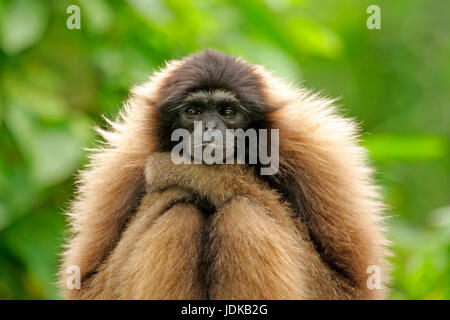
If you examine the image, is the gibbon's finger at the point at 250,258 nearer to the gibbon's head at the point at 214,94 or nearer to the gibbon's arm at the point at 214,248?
the gibbon's arm at the point at 214,248

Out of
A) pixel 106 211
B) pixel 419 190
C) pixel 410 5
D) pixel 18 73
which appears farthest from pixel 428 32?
pixel 106 211

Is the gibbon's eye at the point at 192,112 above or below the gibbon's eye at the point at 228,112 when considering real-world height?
above

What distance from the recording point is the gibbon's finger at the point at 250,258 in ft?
14.8

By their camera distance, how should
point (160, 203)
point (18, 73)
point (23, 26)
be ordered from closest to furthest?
point (160, 203) < point (23, 26) < point (18, 73)

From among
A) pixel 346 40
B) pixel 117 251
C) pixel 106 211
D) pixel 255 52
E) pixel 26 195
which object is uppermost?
pixel 346 40

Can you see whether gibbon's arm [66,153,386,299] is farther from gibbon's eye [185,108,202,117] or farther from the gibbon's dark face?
gibbon's eye [185,108,202,117]

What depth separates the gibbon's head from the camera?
545 centimetres

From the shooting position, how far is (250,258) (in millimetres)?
4547

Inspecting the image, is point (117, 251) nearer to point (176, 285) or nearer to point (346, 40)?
point (176, 285)

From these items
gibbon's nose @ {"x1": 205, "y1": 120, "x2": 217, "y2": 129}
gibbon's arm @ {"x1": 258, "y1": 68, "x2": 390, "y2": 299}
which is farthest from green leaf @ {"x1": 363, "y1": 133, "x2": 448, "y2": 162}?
gibbon's nose @ {"x1": 205, "y1": 120, "x2": 217, "y2": 129}

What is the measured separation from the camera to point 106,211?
555 centimetres

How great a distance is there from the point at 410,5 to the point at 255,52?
708cm

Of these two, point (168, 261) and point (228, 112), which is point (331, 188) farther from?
point (168, 261)

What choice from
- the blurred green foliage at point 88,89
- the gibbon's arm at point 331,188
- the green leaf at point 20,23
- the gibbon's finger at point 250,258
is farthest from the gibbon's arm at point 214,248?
the green leaf at point 20,23
